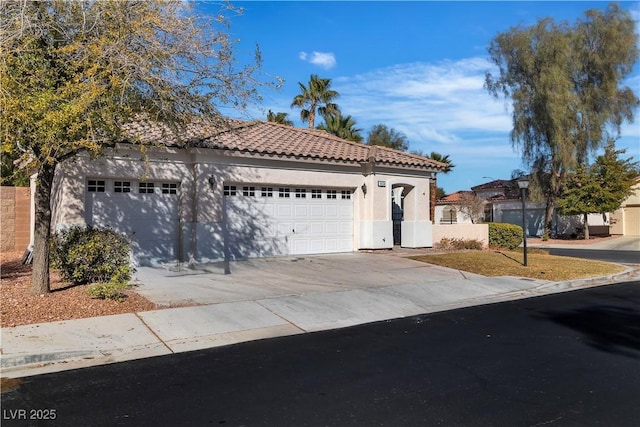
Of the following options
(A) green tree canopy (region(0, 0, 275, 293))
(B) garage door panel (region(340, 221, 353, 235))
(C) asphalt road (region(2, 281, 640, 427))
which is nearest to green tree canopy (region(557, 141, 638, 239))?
(B) garage door panel (region(340, 221, 353, 235))

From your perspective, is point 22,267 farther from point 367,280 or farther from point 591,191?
point 591,191

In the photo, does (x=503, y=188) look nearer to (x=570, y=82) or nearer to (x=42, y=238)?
(x=570, y=82)

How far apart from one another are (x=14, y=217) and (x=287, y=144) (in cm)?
992

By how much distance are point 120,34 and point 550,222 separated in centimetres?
3588

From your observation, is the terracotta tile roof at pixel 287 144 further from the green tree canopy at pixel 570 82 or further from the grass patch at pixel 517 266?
the green tree canopy at pixel 570 82

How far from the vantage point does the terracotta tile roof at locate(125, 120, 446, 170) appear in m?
14.8

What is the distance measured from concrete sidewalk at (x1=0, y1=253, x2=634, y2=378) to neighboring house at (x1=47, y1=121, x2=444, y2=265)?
1609 millimetres

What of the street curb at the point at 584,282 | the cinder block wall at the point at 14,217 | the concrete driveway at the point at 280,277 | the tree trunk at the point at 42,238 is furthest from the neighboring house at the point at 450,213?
the tree trunk at the point at 42,238

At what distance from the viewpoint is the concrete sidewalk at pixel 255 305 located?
6883mm

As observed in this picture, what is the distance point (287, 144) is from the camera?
701 inches

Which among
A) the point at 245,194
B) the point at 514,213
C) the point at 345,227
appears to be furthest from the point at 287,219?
the point at 514,213

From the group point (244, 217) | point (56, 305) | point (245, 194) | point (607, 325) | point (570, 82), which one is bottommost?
point (607, 325)

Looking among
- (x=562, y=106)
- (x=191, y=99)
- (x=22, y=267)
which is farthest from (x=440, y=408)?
(x=562, y=106)

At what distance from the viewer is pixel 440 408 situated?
4.90 m
